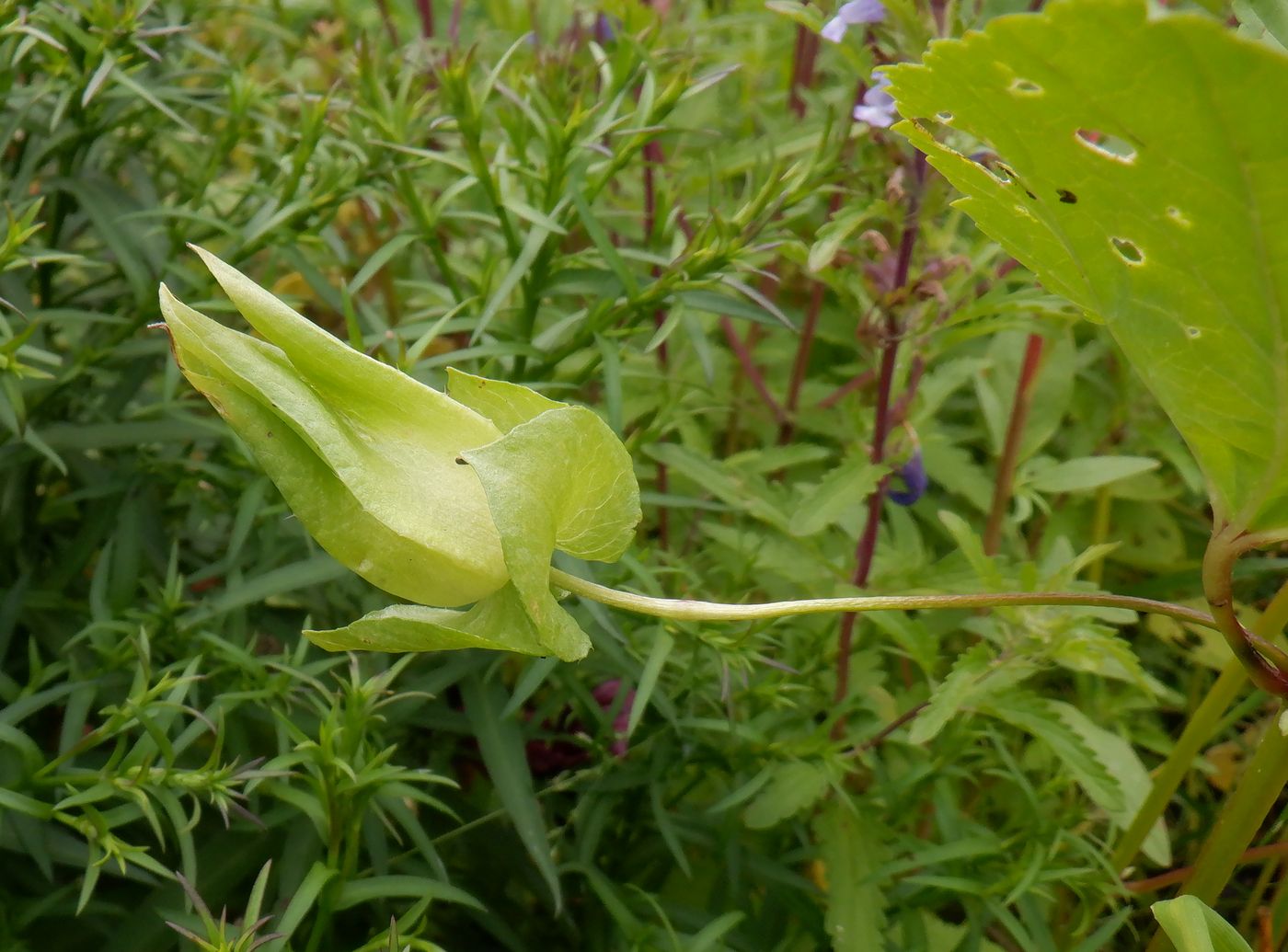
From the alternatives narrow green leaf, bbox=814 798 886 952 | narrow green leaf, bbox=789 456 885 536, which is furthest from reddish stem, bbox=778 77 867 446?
narrow green leaf, bbox=814 798 886 952

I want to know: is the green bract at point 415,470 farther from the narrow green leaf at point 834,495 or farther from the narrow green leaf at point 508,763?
the narrow green leaf at point 834,495

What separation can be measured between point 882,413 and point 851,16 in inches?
11.8

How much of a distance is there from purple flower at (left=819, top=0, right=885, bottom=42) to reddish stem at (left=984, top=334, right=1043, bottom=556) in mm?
445

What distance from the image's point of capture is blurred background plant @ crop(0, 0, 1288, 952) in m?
0.79

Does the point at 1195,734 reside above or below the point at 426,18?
below

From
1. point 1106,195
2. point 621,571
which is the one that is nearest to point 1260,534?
point 1106,195

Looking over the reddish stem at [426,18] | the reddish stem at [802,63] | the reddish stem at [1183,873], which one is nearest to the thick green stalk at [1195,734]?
the reddish stem at [1183,873]

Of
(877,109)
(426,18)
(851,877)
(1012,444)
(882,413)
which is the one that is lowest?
(851,877)

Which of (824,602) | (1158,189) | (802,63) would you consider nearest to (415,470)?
(824,602)

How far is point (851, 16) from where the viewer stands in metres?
0.86

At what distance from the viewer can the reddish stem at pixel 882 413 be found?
0.91 m

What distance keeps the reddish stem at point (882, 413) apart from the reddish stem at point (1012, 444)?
0.20 meters

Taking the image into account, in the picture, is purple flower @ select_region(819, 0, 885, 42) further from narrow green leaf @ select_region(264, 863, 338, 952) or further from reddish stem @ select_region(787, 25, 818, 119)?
narrow green leaf @ select_region(264, 863, 338, 952)

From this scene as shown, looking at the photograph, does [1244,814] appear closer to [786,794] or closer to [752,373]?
[786,794]
